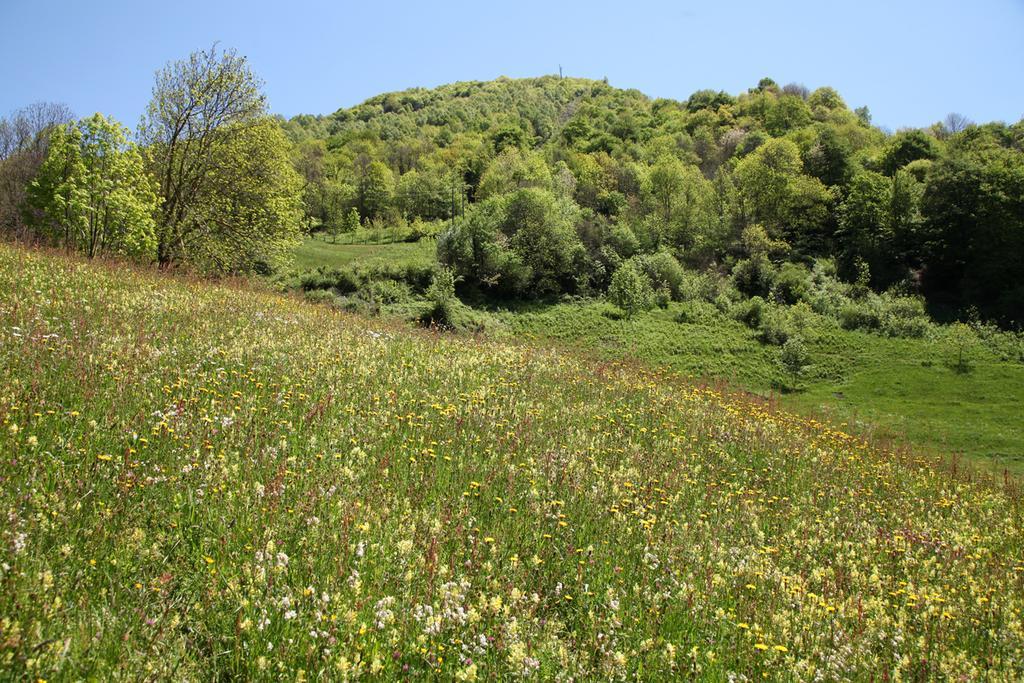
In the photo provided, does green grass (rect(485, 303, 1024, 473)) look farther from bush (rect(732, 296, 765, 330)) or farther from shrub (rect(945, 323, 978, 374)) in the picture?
bush (rect(732, 296, 765, 330))

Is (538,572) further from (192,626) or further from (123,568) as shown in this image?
(123,568)

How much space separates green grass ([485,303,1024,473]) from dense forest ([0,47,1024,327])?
11.5 feet

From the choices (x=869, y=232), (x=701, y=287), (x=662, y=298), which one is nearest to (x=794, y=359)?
(x=662, y=298)

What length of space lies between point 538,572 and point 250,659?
8.37 feet

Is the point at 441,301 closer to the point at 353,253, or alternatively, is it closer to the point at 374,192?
the point at 353,253

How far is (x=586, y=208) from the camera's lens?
62.5m

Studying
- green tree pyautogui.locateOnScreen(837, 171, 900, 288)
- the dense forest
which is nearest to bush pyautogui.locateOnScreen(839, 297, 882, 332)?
the dense forest

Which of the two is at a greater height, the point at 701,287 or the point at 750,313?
the point at 701,287

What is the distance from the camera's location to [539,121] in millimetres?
178250

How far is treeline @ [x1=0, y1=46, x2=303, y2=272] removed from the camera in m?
20.6

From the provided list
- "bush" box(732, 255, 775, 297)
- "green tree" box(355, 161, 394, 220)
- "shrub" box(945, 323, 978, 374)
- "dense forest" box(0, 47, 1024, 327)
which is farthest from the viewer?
"green tree" box(355, 161, 394, 220)

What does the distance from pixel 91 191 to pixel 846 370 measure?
41.1 meters

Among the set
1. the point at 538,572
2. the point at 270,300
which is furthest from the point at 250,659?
the point at 270,300

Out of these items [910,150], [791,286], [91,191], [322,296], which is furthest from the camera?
[910,150]
